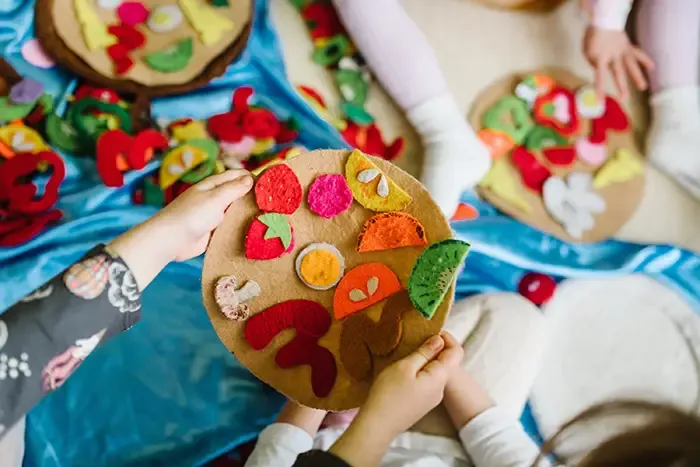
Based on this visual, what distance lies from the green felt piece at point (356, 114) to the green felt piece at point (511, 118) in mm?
168

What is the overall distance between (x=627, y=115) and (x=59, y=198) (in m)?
0.81

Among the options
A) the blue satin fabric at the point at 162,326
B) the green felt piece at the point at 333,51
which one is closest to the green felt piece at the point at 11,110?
the blue satin fabric at the point at 162,326

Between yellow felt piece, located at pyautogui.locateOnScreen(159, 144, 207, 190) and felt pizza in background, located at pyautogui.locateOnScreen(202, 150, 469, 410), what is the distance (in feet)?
0.97

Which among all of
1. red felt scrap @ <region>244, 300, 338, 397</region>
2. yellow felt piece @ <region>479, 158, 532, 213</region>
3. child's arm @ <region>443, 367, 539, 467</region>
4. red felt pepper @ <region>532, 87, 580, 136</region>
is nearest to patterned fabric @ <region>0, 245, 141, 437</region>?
red felt scrap @ <region>244, 300, 338, 397</region>

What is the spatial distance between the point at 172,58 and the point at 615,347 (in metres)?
0.67

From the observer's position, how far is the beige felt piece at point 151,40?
2.81 ft

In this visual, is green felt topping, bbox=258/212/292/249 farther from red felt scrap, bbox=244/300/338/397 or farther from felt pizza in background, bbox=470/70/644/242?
felt pizza in background, bbox=470/70/644/242

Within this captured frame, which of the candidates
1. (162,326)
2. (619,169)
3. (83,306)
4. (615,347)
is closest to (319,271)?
(83,306)

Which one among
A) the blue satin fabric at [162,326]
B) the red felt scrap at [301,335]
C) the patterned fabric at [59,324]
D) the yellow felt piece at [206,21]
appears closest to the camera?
the patterned fabric at [59,324]

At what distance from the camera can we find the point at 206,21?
90 centimetres

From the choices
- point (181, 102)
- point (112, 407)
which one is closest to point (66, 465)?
point (112, 407)

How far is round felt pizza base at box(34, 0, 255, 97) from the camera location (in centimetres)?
85

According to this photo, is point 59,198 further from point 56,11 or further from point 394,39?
point 394,39

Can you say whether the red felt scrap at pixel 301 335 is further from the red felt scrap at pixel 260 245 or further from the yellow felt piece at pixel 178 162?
the yellow felt piece at pixel 178 162
